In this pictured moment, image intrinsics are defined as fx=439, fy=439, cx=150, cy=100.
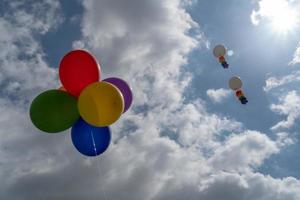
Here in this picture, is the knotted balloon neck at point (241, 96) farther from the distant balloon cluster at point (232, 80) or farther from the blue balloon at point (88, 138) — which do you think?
the blue balloon at point (88, 138)

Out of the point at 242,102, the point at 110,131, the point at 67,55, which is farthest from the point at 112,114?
the point at 242,102

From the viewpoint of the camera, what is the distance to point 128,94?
45.0 feet

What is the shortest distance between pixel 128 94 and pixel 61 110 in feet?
7.40

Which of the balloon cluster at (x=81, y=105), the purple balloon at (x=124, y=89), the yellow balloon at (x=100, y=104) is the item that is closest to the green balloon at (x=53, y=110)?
the balloon cluster at (x=81, y=105)

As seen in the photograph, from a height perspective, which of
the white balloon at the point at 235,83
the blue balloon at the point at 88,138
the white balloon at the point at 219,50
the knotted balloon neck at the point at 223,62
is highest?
the white balloon at the point at 219,50

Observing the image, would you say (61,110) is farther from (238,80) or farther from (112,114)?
(238,80)

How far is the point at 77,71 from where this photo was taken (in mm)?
12664

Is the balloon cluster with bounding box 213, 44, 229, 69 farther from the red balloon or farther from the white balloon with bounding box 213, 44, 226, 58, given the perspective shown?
the red balloon

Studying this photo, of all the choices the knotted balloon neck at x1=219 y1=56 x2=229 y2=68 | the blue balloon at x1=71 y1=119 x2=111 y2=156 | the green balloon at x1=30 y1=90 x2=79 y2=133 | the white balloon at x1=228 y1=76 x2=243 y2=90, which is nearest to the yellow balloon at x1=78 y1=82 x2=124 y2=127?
the green balloon at x1=30 y1=90 x2=79 y2=133

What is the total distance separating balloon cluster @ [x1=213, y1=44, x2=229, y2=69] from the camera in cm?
1944

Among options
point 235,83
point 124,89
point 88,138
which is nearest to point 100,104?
point 88,138

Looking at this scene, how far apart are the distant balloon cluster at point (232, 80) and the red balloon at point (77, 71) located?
8.13 meters

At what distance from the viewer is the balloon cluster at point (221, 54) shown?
63.8 feet

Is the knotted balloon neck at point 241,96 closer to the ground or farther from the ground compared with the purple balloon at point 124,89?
farther from the ground
